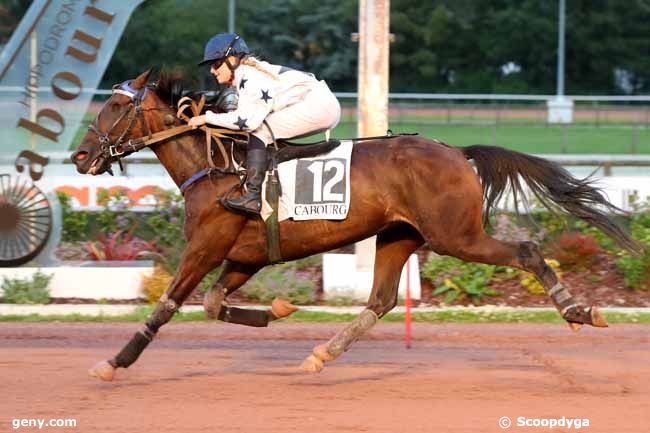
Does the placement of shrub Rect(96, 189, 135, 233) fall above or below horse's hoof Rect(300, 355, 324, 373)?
above

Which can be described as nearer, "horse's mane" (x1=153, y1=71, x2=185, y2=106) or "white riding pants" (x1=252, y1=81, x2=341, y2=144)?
"white riding pants" (x1=252, y1=81, x2=341, y2=144)

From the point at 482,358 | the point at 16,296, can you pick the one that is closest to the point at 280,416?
the point at 482,358

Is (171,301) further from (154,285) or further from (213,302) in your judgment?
(154,285)

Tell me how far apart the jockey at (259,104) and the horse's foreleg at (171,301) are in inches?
16.0

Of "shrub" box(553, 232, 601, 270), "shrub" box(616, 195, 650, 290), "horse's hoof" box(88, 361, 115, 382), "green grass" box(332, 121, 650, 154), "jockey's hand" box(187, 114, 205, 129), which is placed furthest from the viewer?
"green grass" box(332, 121, 650, 154)

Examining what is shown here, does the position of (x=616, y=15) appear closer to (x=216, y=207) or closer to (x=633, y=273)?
(x=633, y=273)

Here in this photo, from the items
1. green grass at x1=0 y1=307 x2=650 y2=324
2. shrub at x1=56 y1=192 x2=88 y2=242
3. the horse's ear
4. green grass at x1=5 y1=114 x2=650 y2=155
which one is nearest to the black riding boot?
the horse's ear

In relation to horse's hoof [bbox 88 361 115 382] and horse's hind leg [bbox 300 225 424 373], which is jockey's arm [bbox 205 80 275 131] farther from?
horse's hoof [bbox 88 361 115 382]

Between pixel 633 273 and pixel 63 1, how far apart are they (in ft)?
21.4

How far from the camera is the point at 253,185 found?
24.7 feet

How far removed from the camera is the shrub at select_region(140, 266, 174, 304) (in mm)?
11047

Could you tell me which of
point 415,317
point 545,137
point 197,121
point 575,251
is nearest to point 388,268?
point 197,121

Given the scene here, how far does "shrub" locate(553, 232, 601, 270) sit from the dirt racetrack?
5.84 ft

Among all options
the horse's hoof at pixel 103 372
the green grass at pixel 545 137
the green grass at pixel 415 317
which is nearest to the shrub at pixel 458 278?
the green grass at pixel 415 317
